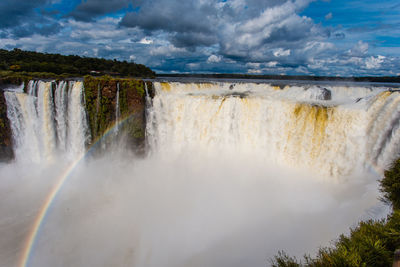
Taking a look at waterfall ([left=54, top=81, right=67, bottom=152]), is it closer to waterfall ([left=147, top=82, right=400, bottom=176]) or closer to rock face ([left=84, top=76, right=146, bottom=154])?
rock face ([left=84, top=76, right=146, bottom=154])

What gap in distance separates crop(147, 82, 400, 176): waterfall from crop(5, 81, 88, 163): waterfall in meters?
4.92

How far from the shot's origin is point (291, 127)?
12.7m

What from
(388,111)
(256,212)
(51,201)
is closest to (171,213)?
(256,212)

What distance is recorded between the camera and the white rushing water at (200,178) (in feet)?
31.0

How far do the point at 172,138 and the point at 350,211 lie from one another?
431 inches

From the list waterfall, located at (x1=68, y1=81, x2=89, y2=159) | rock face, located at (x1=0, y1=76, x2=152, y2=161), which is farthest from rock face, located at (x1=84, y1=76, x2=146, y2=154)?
waterfall, located at (x1=68, y1=81, x2=89, y2=159)

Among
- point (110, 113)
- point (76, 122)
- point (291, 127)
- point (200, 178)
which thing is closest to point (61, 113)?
point (76, 122)

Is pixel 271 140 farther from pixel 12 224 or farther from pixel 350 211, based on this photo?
pixel 12 224

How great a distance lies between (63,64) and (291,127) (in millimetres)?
41310

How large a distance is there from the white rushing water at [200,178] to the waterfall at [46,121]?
0.22 feet

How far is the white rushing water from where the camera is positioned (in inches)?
372

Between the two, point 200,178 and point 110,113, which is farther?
point 110,113

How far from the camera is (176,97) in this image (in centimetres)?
1655

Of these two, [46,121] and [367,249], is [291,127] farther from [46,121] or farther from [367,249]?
[46,121]
